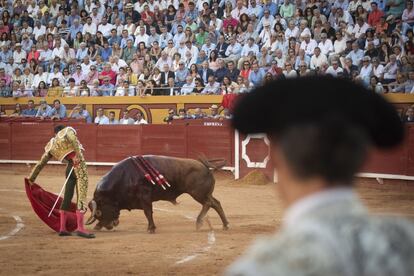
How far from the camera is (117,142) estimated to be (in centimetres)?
1683

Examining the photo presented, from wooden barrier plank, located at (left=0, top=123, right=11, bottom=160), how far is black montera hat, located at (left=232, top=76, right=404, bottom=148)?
17552 millimetres

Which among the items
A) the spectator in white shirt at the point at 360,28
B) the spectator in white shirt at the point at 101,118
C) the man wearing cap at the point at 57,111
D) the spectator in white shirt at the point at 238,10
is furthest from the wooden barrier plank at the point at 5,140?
the spectator in white shirt at the point at 360,28

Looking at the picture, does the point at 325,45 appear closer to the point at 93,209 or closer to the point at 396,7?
the point at 396,7

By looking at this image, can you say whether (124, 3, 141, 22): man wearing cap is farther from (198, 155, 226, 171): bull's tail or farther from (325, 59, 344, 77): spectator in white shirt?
(198, 155, 226, 171): bull's tail

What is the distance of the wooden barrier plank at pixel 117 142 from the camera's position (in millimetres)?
16562

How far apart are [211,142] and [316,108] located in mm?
14202

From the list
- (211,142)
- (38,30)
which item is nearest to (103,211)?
(211,142)

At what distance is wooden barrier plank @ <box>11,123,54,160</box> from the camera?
58.4ft

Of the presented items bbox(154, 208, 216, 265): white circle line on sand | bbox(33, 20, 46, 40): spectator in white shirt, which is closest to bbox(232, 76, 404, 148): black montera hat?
bbox(154, 208, 216, 265): white circle line on sand

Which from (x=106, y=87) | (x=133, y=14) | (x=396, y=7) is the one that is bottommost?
(x=106, y=87)

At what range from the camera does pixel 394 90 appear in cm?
1309

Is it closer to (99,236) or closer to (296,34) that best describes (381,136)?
(99,236)

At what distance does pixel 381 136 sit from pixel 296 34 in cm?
1376

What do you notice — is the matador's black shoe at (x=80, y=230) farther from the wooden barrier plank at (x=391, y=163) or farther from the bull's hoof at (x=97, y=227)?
the wooden barrier plank at (x=391, y=163)
